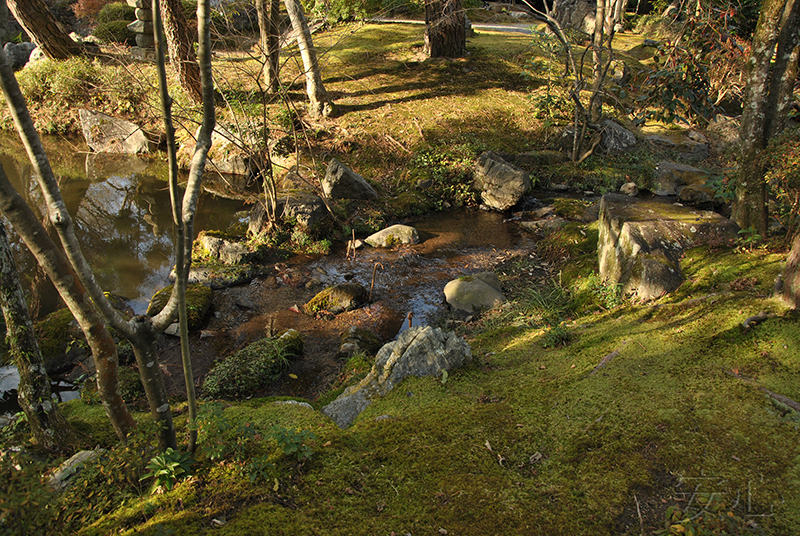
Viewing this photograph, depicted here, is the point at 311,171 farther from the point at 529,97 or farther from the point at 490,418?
the point at 490,418

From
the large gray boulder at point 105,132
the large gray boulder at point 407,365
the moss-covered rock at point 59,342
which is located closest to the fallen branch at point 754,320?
the large gray boulder at point 407,365

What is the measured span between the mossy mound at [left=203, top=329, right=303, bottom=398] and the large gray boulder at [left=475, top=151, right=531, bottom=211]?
6.57m

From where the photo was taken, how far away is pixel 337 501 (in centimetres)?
256

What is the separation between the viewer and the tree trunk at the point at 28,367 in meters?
2.98

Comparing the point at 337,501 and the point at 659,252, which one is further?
the point at 659,252

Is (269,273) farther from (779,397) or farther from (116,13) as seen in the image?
(116,13)

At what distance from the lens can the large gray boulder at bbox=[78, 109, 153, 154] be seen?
14203 mm

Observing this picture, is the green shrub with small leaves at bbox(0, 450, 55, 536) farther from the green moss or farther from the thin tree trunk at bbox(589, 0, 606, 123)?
the thin tree trunk at bbox(589, 0, 606, 123)

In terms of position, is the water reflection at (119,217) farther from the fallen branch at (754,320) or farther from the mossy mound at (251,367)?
the fallen branch at (754,320)

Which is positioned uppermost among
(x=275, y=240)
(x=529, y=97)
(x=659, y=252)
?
(x=529, y=97)

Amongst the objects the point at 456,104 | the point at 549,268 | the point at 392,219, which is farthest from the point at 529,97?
the point at 549,268

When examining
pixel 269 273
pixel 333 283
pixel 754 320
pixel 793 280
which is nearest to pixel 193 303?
pixel 269 273

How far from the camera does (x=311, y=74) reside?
1312 centimetres

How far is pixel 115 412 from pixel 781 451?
398 centimetres
